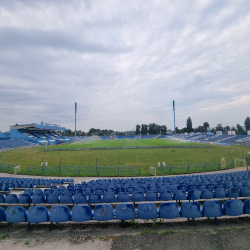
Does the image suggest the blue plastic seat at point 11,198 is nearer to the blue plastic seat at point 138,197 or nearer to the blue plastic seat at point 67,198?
the blue plastic seat at point 67,198

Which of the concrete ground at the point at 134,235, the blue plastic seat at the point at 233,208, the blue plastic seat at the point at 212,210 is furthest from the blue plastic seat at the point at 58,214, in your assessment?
the blue plastic seat at the point at 233,208

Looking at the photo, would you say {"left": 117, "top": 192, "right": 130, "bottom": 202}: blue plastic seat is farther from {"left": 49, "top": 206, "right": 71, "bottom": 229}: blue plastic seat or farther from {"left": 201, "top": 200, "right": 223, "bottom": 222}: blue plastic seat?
{"left": 201, "top": 200, "right": 223, "bottom": 222}: blue plastic seat

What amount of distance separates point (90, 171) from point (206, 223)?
1848 centimetres

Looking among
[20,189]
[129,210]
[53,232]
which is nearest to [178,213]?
[129,210]

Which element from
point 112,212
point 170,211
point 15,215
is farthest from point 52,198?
point 170,211

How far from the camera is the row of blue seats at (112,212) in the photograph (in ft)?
19.3

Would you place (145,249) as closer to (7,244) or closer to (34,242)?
(34,242)

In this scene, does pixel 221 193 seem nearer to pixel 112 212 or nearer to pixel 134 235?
pixel 134 235

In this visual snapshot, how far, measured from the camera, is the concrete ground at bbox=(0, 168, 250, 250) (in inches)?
190

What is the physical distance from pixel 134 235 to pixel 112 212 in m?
1.07

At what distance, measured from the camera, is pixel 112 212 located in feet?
19.5

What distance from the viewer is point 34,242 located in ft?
16.9

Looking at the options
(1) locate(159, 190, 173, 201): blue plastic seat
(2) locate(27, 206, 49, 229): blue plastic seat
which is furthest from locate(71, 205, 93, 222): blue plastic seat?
(1) locate(159, 190, 173, 201): blue plastic seat

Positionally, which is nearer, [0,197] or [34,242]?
[34,242]
